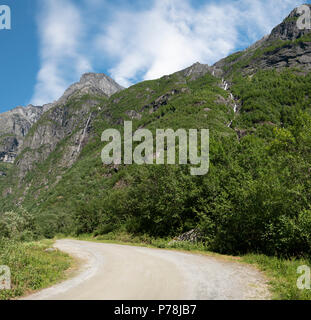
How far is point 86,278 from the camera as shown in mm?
9109

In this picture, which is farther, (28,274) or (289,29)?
(289,29)

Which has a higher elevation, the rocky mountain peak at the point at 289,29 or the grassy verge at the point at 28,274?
the rocky mountain peak at the point at 289,29

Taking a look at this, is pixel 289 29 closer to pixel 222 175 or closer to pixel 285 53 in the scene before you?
pixel 285 53

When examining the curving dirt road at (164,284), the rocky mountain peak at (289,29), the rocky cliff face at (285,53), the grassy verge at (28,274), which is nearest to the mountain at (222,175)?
the rocky cliff face at (285,53)

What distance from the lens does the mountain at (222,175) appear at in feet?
43.8

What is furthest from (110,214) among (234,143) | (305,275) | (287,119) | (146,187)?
(287,119)

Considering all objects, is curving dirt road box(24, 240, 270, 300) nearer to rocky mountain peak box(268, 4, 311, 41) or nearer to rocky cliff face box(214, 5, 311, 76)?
rocky cliff face box(214, 5, 311, 76)

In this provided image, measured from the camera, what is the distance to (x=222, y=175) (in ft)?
68.3

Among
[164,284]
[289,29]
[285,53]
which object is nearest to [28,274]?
[164,284]

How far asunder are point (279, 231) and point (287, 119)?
306 feet

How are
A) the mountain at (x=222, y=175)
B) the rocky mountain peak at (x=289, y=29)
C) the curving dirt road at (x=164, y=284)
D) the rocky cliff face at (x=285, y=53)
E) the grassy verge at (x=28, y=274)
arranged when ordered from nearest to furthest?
the curving dirt road at (x=164, y=284), the grassy verge at (x=28, y=274), the mountain at (x=222, y=175), the rocky cliff face at (x=285, y=53), the rocky mountain peak at (x=289, y=29)

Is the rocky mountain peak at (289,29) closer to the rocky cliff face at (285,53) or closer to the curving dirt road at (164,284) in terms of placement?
the rocky cliff face at (285,53)

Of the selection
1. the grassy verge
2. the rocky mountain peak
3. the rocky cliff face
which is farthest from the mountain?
the grassy verge
